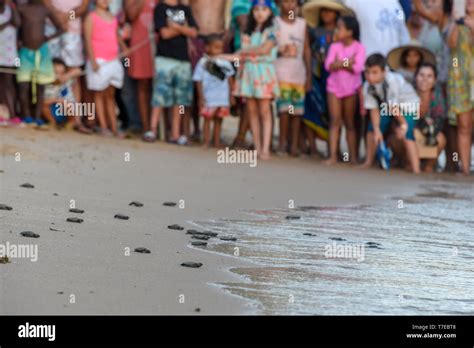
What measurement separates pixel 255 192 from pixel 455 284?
370 centimetres

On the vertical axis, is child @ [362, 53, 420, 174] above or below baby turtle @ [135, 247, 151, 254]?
above

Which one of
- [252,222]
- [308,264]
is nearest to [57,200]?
[252,222]

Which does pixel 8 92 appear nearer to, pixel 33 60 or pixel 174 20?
pixel 33 60

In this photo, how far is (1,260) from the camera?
618cm

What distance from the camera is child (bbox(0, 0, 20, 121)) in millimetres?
13000

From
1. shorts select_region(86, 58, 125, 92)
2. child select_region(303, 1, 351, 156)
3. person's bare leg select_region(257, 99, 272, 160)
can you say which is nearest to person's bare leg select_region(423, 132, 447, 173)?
child select_region(303, 1, 351, 156)

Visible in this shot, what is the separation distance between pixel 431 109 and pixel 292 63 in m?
1.46

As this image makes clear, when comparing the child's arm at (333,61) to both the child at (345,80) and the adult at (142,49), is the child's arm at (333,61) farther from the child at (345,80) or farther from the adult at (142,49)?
the adult at (142,49)

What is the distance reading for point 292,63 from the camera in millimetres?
13406

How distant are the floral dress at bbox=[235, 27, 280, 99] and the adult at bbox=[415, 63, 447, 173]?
144 centimetres

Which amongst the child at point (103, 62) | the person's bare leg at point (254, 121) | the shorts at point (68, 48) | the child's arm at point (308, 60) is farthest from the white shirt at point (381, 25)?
the shorts at point (68, 48)

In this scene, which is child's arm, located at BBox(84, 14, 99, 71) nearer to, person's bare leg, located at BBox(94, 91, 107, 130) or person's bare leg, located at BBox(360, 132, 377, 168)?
person's bare leg, located at BBox(94, 91, 107, 130)

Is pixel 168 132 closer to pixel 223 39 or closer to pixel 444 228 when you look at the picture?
pixel 223 39

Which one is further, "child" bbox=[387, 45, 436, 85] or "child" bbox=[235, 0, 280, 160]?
"child" bbox=[387, 45, 436, 85]
